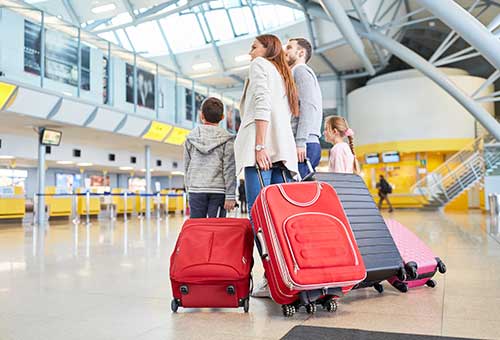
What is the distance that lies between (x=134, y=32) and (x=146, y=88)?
11.4m

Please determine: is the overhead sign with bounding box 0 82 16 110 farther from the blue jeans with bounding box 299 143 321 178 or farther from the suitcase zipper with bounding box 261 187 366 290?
the suitcase zipper with bounding box 261 187 366 290

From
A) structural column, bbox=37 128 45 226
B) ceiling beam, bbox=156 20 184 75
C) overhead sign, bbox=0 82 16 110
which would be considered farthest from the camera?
ceiling beam, bbox=156 20 184 75

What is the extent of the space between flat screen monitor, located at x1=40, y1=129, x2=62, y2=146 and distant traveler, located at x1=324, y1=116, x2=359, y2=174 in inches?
477

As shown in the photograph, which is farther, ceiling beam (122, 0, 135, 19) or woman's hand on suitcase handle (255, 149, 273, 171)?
ceiling beam (122, 0, 135, 19)

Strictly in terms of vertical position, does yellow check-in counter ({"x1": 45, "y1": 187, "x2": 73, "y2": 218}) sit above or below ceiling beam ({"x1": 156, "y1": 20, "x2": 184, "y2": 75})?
below

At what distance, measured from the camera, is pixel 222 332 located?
7.37 feet

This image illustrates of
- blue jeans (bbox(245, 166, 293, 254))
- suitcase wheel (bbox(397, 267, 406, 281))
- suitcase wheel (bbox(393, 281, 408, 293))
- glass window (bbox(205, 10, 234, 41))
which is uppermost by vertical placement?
glass window (bbox(205, 10, 234, 41))

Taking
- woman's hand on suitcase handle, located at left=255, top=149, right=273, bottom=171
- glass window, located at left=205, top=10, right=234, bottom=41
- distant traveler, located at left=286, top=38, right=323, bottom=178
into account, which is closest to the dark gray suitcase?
distant traveler, located at left=286, top=38, right=323, bottom=178

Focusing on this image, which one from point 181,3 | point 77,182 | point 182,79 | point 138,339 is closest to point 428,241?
point 138,339

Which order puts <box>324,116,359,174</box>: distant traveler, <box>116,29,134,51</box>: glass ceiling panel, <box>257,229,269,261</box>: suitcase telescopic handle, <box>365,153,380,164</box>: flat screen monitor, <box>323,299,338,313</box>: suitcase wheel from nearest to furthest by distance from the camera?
<box>257,229,269,261</box>: suitcase telescopic handle < <box>323,299,338,313</box>: suitcase wheel < <box>324,116,359,174</box>: distant traveler < <box>365,153,380,164</box>: flat screen monitor < <box>116,29,134,51</box>: glass ceiling panel

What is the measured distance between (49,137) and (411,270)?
13255 millimetres

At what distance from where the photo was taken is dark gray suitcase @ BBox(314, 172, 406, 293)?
2943mm

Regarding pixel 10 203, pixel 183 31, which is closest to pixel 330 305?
pixel 10 203

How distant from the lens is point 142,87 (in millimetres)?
15812
